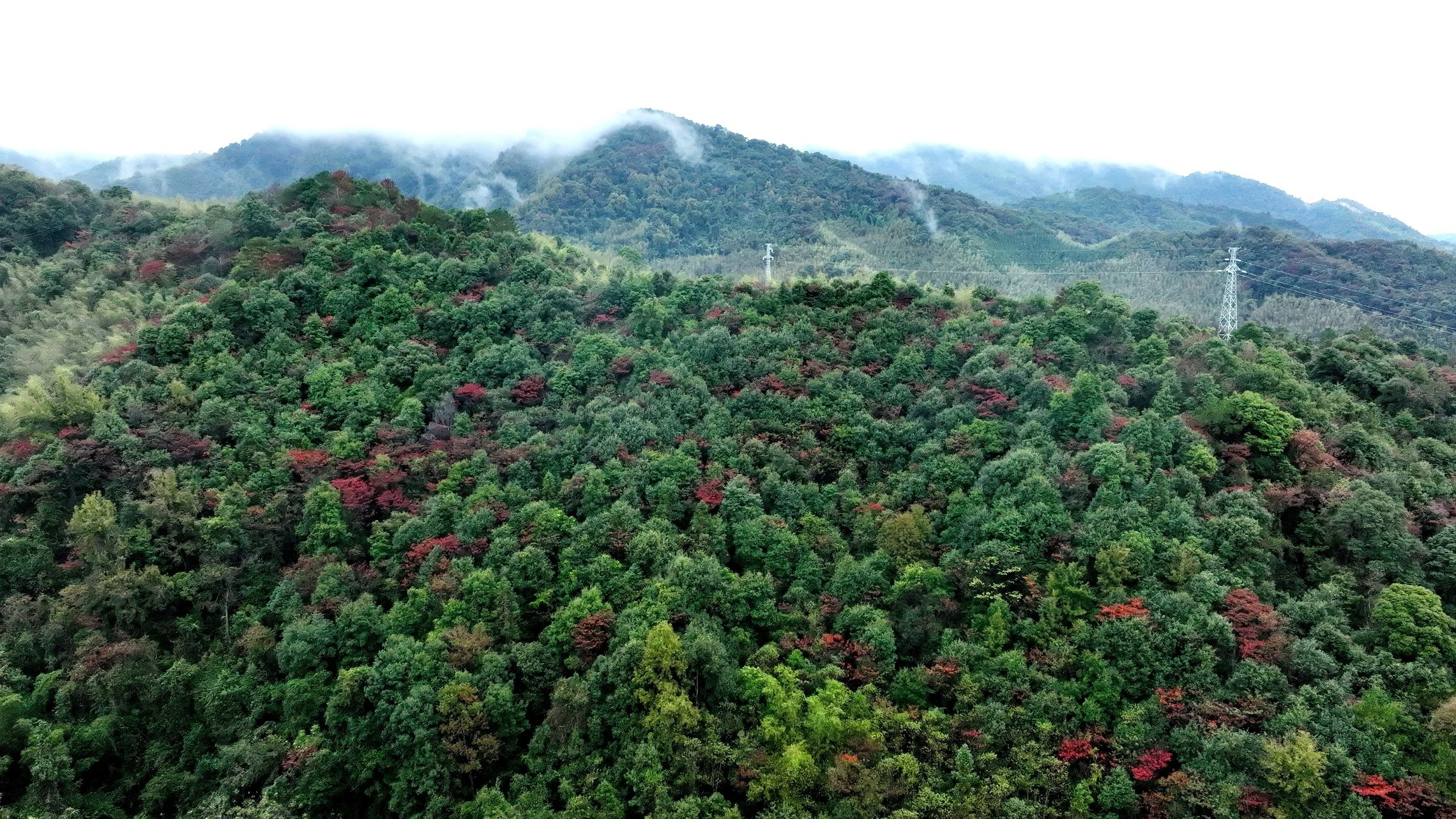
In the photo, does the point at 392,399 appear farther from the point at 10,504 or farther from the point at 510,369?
the point at 10,504

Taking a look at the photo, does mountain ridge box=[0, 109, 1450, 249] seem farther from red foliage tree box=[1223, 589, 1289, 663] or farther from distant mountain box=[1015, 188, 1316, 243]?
red foliage tree box=[1223, 589, 1289, 663]

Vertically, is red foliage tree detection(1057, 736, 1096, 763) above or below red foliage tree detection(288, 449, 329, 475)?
below

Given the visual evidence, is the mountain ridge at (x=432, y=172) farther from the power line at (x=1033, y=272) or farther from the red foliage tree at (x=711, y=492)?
the red foliage tree at (x=711, y=492)

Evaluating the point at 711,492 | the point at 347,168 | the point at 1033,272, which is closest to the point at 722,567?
the point at 711,492

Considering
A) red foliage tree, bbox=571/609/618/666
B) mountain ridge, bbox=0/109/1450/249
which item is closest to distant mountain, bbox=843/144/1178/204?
mountain ridge, bbox=0/109/1450/249

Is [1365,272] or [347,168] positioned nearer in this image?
[1365,272]

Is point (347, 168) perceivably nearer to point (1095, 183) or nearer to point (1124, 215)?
point (1124, 215)

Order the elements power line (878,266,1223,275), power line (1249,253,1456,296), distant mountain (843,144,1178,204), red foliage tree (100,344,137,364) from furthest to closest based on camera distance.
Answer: distant mountain (843,144,1178,204), power line (878,266,1223,275), power line (1249,253,1456,296), red foliage tree (100,344,137,364)

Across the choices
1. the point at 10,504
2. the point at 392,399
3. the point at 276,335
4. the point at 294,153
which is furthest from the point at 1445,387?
the point at 294,153
